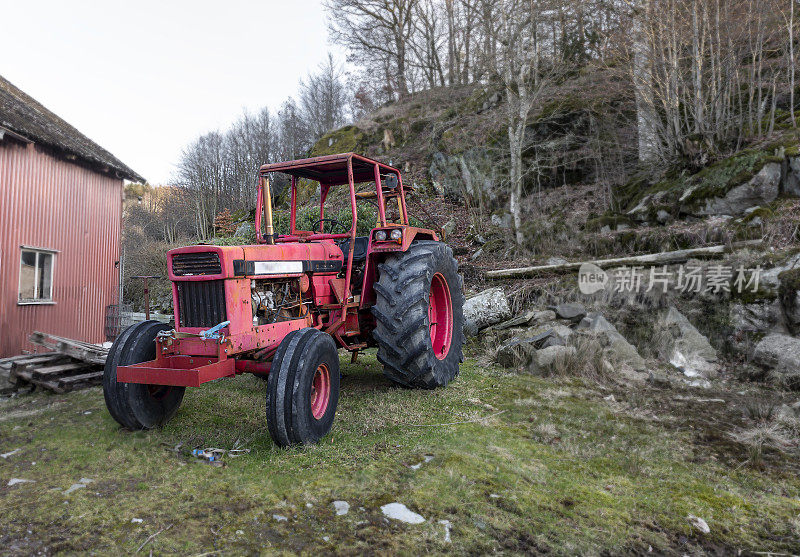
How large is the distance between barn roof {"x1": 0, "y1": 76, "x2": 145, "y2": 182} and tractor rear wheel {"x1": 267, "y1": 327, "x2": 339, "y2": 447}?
772 centimetres

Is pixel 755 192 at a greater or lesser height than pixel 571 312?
greater

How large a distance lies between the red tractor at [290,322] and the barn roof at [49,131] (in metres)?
6.20

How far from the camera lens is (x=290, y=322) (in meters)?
4.12

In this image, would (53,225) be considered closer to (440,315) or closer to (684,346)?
(440,315)

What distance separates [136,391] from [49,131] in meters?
7.88

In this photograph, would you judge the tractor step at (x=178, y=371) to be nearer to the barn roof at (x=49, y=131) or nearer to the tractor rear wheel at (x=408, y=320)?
the tractor rear wheel at (x=408, y=320)

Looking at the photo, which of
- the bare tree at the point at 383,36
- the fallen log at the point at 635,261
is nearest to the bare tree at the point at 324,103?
the bare tree at the point at 383,36

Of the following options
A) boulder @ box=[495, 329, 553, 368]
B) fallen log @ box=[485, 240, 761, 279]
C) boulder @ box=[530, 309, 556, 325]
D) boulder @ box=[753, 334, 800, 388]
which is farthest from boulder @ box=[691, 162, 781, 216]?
boulder @ box=[495, 329, 553, 368]

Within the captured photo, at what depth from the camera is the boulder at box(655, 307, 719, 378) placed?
5621mm

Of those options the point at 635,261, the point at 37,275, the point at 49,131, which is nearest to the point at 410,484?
the point at 635,261

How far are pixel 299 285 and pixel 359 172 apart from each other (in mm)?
1643

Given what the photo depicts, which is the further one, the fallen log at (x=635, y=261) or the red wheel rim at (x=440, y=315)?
the fallen log at (x=635, y=261)

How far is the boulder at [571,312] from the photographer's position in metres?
7.02

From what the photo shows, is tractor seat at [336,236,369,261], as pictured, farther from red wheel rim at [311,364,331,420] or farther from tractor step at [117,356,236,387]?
tractor step at [117,356,236,387]
